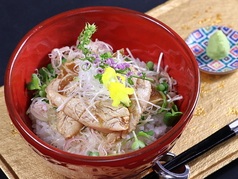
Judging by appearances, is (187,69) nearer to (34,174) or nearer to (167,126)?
(167,126)

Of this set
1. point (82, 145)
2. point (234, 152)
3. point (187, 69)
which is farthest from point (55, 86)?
point (234, 152)

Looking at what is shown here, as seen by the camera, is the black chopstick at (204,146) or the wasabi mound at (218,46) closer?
the black chopstick at (204,146)

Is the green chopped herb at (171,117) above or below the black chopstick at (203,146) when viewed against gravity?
above

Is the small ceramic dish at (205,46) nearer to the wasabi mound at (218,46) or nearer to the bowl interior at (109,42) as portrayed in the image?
the wasabi mound at (218,46)

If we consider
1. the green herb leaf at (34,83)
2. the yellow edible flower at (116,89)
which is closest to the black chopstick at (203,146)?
the yellow edible flower at (116,89)

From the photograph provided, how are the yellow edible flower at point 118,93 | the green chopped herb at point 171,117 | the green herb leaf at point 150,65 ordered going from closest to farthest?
1. the yellow edible flower at point 118,93
2. the green chopped herb at point 171,117
3. the green herb leaf at point 150,65

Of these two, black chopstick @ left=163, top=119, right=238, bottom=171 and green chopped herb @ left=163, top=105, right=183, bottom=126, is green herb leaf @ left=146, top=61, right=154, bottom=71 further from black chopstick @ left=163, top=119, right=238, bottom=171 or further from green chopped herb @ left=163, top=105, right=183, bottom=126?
black chopstick @ left=163, top=119, right=238, bottom=171

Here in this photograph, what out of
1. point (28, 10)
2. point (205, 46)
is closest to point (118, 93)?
point (205, 46)
